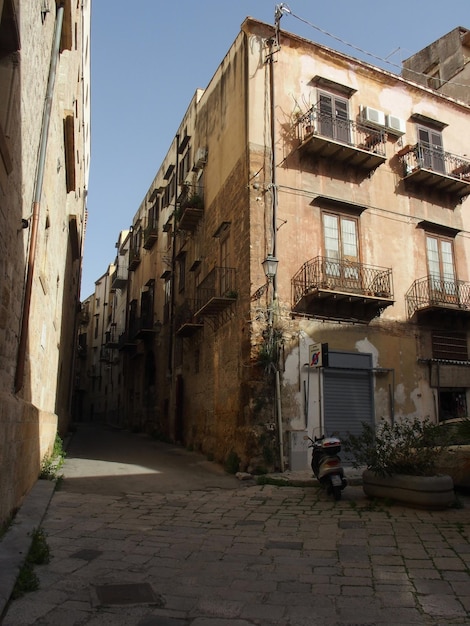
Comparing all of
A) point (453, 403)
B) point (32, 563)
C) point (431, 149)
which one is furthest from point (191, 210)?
point (32, 563)

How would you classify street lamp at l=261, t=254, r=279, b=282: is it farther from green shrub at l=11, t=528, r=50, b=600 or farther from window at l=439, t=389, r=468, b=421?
green shrub at l=11, t=528, r=50, b=600

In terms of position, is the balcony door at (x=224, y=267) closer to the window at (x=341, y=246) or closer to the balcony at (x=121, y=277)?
the window at (x=341, y=246)

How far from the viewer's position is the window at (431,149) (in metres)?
15.7

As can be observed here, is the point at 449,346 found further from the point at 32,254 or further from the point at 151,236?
the point at 151,236

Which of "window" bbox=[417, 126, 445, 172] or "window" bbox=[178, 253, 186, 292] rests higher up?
"window" bbox=[417, 126, 445, 172]

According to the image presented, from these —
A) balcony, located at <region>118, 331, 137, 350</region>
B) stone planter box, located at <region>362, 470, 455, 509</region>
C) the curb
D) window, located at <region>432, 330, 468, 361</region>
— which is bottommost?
the curb

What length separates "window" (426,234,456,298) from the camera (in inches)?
584

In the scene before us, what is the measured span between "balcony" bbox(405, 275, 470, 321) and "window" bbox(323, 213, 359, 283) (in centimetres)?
209

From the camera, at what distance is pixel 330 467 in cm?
822

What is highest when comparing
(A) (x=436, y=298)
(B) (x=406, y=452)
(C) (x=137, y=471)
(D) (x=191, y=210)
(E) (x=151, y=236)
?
(E) (x=151, y=236)

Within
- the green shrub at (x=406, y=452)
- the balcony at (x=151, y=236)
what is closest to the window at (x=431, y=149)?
the green shrub at (x=406, y=452)

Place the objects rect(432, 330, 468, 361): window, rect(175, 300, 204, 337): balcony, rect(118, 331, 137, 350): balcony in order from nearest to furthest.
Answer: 1. rect(432, 330, 468, 361): window
2. rect(175, 300, 204, 337): balcony
3. rect(118, 331, 137, 350): balcony

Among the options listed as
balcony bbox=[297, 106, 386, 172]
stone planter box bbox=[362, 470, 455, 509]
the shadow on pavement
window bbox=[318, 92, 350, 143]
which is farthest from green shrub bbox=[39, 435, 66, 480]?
window bbox=[318, 92, 350, 143]

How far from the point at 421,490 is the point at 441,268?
9.76m
